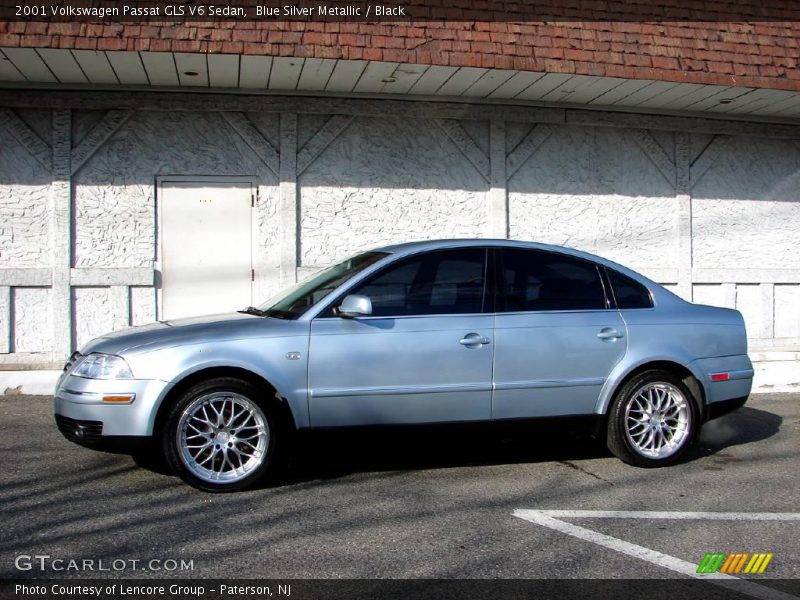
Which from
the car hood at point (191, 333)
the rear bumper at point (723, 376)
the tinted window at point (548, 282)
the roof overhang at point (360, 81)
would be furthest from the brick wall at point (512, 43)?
the rear bumper at point (723, 376)

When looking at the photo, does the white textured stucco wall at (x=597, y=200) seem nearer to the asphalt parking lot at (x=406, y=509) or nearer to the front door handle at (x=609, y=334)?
the asphalt parking lot at (x=406, y=509)

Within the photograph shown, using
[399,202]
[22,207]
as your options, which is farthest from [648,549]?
[22,207]

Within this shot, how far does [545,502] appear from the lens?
548cm

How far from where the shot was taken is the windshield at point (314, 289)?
6.08 metres

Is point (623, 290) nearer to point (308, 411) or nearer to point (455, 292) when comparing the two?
point (455, 292)

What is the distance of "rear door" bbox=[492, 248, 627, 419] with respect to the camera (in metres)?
6.09

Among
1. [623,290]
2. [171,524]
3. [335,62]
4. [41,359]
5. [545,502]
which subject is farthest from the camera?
[41,359]

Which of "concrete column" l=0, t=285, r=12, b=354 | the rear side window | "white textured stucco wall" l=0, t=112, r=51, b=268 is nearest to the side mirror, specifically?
the rear side window

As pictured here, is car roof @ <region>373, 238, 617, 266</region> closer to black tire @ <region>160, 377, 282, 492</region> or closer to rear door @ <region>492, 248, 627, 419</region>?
rear door @ <region>492, 248, 627, 419</region>

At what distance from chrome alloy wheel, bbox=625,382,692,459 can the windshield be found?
7.00 ft

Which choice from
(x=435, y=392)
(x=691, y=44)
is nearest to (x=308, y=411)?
(x=435, y=392)

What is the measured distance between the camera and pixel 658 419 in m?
6.43

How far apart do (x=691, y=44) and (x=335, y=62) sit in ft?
12.8

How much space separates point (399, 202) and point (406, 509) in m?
5.67
